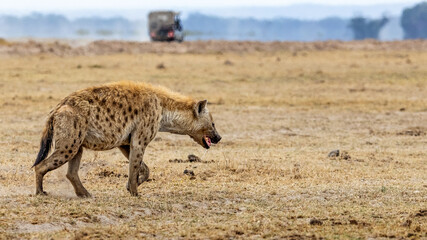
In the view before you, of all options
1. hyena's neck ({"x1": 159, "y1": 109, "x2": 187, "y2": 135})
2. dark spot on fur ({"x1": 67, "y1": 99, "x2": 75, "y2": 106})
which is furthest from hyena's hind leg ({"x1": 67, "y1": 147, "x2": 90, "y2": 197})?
hyena's neck ({"x1": 159, "y1": 109, "x2": 187, "y2": 135})

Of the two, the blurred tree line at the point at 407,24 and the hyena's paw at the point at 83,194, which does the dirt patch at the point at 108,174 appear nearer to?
the hyena's paw at the point at 83,194

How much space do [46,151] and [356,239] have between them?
290cm

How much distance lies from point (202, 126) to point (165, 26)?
134 feet

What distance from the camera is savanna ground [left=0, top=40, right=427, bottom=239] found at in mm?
7078

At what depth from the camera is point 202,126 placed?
864 centimetres

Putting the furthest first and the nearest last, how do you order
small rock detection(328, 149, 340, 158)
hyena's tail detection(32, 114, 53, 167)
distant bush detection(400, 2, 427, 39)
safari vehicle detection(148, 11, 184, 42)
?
distant bush detection(400, 2, 427, 39)
safari vehicle detection(148, 11, 184, 42)
small rock detection(328, 149, 340, 158)
hyena's tail detection(32, 114, 53, 167)

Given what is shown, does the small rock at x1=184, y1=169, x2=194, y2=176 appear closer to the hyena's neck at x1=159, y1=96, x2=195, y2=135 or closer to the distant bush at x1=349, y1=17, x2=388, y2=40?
the hyena's neck at x1=159, y1=96, x2=195, y2=135

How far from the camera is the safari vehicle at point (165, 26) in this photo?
48.2m

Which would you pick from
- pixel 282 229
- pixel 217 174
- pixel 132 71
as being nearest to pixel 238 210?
pixel 282 229

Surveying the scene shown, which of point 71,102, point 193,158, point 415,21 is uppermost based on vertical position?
point 415,21

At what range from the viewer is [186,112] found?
8.48 meters

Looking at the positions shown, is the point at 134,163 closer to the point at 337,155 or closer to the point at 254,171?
the point at 254,171

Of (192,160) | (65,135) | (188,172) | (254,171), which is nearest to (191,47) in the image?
(192,160)

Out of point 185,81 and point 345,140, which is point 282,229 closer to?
point 345,140
